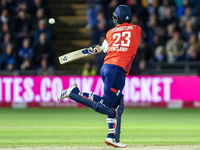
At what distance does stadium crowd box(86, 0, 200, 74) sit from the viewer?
15.8m

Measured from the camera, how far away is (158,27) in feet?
55.3

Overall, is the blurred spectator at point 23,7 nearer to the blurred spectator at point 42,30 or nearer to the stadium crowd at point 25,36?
the stadium crowd at point 25,36

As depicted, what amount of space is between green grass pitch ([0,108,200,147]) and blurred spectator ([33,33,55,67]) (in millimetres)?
2209

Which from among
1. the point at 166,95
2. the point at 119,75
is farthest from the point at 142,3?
the point at 119,75

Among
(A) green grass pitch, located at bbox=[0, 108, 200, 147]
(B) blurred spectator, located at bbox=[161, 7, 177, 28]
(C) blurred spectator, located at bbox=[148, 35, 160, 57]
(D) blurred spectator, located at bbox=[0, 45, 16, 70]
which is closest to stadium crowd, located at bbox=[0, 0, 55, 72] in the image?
(D) blurred spectator, located at bbox=[0, 45, 16, 70]

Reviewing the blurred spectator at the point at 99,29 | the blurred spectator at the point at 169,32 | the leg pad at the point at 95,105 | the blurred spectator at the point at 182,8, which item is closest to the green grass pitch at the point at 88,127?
the leg pad at the point at 95,105

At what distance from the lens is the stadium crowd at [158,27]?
1585 cm

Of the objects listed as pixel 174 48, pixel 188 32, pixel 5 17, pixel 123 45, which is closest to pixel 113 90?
pixel 123 45

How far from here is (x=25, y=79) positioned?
50.2 feet

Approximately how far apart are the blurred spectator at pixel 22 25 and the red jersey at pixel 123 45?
10.5m

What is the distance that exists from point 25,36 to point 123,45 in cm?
1059

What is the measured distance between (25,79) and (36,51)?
1.56m

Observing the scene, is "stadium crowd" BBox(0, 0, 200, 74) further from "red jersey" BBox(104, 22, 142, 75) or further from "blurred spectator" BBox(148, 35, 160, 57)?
"red jersey" BBox(104, 22, 142, 75)

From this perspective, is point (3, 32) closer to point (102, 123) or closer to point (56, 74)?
point (56, 74)
